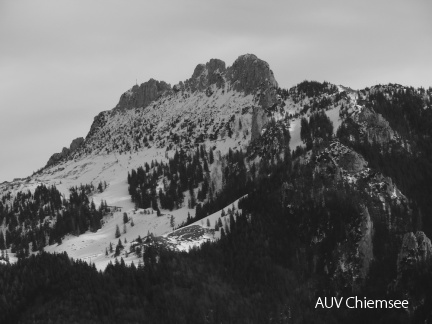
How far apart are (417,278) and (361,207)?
2957 cm

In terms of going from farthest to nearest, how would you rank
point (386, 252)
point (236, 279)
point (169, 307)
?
point (386, 252), point (236, 279), point (169, 307)

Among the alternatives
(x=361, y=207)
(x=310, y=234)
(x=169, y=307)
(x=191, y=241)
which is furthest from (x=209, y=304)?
(x=361, y=207)

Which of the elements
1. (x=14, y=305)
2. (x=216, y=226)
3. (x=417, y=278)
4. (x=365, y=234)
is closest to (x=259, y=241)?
(x=216, y=226)

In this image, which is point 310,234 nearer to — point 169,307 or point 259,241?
point 259,241

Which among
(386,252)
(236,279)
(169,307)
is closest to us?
(169,307)

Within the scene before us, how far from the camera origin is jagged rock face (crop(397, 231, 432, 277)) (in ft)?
566

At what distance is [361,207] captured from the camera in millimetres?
193375

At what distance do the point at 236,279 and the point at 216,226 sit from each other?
24337 millimetres

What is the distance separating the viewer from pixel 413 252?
173 m

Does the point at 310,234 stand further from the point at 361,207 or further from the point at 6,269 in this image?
the point at 6,269

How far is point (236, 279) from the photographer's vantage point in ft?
585

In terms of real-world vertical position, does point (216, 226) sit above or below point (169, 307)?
above

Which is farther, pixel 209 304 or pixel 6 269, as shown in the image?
pixel 6 269

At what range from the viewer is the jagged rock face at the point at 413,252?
566ft
